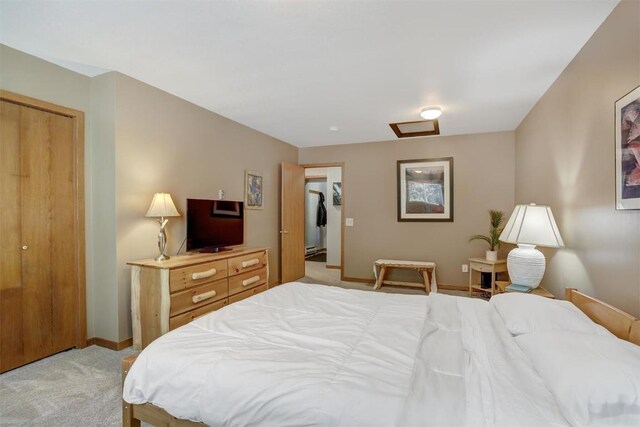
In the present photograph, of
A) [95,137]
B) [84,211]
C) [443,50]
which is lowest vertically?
[84,211]

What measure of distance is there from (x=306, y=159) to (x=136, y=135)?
10.5ft

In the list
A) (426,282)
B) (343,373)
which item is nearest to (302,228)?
(426,282)

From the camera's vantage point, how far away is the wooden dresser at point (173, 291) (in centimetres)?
252

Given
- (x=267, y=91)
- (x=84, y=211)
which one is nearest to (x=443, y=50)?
(x=267, y=91)

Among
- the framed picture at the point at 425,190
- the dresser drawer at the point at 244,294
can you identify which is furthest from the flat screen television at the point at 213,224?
the framed picture at the point at 425,190

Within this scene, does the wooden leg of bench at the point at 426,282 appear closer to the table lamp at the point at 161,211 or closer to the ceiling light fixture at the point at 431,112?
the ceiling light fixture at the point at 431,112

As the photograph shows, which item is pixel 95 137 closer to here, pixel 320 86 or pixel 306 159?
pixel 320 86

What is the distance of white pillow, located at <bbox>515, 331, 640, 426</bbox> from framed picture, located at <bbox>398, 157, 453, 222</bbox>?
376 cm

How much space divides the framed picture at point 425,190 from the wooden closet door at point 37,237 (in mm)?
4259

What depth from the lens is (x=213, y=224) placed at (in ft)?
11.2

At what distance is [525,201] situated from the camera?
3.87 meters

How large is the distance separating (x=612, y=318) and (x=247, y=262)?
297 centimetres

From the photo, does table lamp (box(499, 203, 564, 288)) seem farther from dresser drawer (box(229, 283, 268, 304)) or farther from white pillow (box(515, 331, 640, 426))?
dresser drawer (box(229, 283, 268, 304))

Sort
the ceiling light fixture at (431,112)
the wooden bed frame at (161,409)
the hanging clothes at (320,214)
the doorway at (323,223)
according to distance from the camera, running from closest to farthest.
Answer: the wooden bed frame at (161,409) < the ceiling light fixture at (431,112) < the doorway at (323,223) < the hanging clothes at (320,214)
